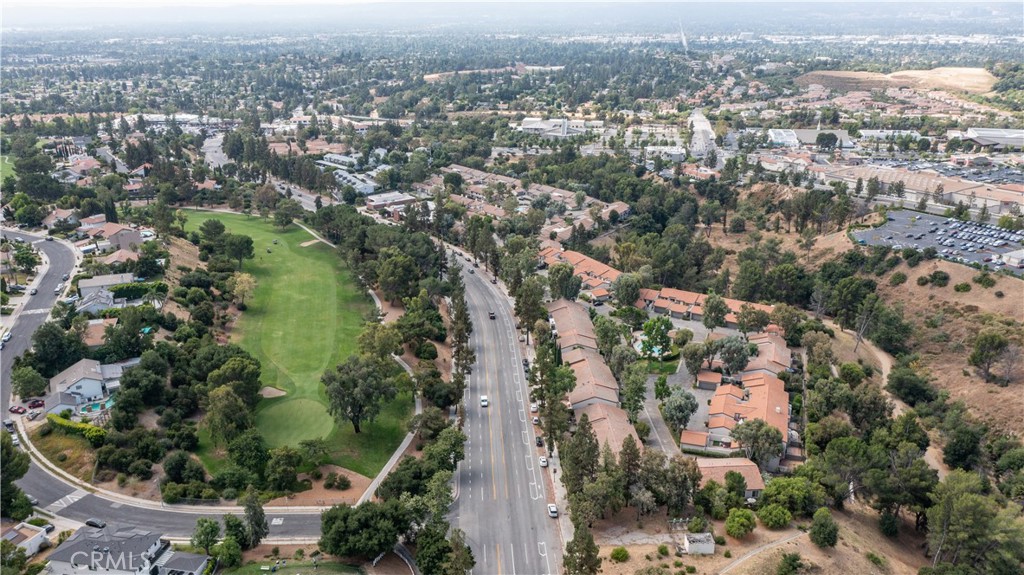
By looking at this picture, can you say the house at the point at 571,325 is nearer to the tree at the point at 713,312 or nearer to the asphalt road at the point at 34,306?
the tree at the point at 713,312

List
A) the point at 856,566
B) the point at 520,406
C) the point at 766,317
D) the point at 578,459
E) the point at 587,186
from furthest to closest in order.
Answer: the point at 587,186 → the point at 766,317 → the point at 520,406 → the point at 578,459 → the point at 856,566

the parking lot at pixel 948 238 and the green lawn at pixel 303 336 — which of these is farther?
the parking lot at pixel 948 238

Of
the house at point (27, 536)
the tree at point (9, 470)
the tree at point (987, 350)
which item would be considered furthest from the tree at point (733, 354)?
the tree at point (9, 470)

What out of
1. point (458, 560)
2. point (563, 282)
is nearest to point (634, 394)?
point (563, 282)

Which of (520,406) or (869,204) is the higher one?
(869,204)

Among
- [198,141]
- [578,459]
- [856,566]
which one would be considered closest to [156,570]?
[578,459]

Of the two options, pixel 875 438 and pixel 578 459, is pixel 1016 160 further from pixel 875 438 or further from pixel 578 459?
pixel 578 459
